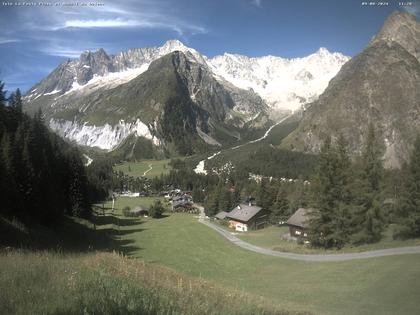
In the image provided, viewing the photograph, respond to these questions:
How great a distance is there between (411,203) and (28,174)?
167 ft

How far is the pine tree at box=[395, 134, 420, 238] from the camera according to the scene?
144 ft

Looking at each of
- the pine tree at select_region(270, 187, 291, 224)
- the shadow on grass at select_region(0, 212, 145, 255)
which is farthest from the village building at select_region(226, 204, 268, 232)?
the shadow on grass at select_region(0, 212, 145, 255)

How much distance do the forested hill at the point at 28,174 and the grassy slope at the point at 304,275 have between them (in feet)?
53.3

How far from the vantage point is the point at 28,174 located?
53.8m

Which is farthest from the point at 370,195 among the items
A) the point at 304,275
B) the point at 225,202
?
the point at 225,202

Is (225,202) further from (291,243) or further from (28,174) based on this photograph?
(28,174)

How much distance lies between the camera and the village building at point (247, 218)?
325 feet

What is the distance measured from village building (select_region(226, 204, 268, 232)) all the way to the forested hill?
4286cm

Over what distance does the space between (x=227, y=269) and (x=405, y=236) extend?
23346mm

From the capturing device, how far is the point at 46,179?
59656 millimetres

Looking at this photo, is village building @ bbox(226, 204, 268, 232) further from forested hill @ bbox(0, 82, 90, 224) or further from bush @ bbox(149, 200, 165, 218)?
forested hill @ bbox(0, 82, 90, 224)

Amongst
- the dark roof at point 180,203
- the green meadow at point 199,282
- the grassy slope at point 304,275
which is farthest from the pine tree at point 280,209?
the dark roof at point 180,203

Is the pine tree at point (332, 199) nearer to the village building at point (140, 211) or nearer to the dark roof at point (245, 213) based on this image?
the dark roof at point (245, 213)

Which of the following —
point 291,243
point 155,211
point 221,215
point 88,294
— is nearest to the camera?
point 88,294
